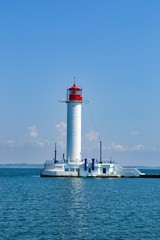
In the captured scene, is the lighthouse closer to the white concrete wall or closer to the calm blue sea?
the white concrete wall

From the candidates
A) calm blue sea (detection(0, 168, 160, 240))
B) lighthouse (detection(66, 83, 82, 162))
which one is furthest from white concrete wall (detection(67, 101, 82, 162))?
calm blue sea (detection(0, 168, 160, 240))

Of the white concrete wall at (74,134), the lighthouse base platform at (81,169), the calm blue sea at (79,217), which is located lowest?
the calm blue sea at (79,217)

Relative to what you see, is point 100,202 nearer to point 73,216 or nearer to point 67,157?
point 73,216

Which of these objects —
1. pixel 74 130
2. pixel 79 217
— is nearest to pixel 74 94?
pixel 74 130

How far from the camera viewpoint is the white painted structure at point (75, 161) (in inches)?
4065

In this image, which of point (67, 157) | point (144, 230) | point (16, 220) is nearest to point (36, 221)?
point (16, 220)

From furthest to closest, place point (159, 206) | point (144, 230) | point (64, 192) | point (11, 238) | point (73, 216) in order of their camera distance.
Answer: point (64, 192)
point (159, 206)
point (73, 216)
point (144, 230)
point (11, 238)

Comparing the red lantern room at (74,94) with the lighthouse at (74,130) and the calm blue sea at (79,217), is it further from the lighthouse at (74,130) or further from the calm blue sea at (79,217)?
the calm blue sea at (79,217)

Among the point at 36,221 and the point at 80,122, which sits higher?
the point at 80,122

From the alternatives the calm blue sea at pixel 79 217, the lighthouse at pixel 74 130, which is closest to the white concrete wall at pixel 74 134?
the lighthouse at pixel 74 130

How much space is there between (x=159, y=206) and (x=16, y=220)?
19.6 meters

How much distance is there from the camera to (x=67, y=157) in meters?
104

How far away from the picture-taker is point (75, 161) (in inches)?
4085

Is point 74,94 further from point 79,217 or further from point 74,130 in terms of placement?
point 79,217
